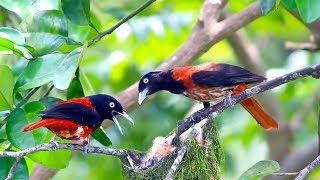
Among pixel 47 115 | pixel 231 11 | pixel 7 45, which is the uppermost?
pixel 7 45

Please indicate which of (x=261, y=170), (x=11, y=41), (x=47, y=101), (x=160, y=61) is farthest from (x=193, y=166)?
(x=160, y=61)

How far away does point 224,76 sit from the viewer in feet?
14.9

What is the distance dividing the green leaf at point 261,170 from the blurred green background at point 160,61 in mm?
2204

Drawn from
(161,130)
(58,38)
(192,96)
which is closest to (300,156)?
(161,130)

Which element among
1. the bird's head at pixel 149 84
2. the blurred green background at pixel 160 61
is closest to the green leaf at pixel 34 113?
the bird's head at pixel 149 84

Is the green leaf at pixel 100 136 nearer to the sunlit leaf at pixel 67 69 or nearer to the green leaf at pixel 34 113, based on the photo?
the green leaf at pixel 34 113

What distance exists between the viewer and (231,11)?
696 cm

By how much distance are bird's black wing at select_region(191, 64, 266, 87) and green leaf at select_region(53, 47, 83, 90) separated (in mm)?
932

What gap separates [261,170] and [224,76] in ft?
3.22

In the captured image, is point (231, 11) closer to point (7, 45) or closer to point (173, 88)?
point (173, 88)

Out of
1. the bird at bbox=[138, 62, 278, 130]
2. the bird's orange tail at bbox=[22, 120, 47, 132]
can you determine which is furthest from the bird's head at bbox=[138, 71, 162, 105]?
the bird's orange tail at bbox=[22, 120, 47, 132]

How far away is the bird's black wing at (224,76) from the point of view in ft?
14.6

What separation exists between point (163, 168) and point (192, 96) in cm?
72

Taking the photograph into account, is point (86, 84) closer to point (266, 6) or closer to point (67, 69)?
point (67, 69)
